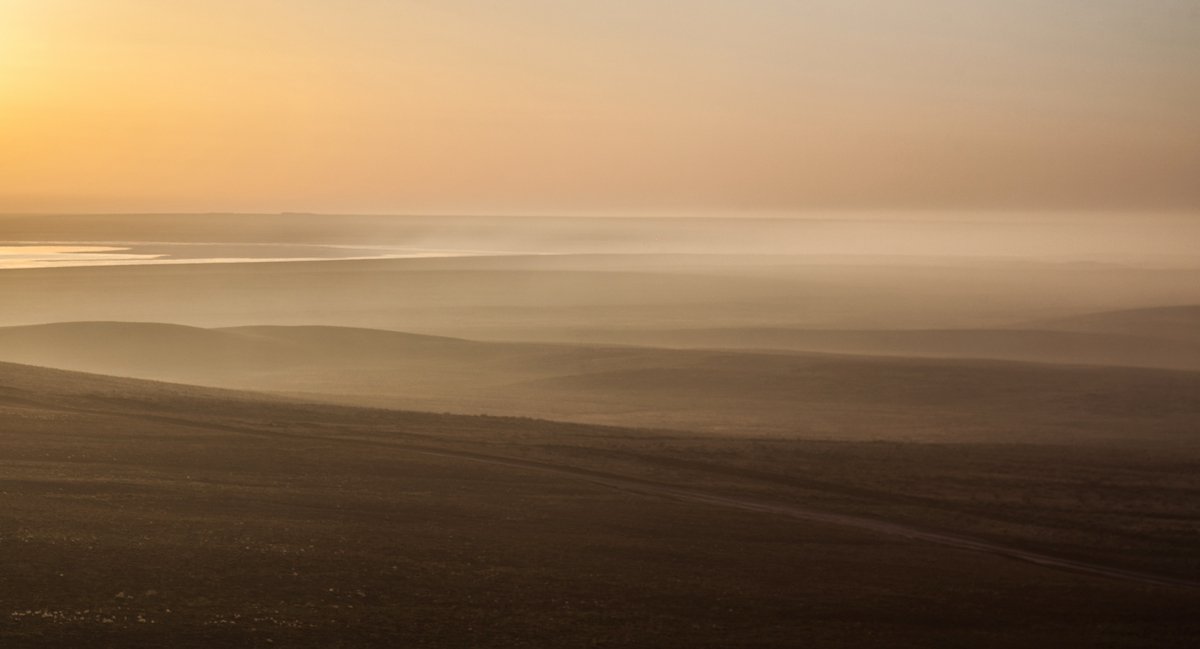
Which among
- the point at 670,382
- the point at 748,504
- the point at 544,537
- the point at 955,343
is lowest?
the point at 544,537

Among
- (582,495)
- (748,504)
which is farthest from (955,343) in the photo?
(582,495)

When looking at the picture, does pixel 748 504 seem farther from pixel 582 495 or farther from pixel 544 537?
pixel 544 537

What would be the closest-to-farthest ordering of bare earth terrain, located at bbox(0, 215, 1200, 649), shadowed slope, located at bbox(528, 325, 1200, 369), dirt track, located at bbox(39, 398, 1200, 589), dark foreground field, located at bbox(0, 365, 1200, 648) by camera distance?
dark foreground field, located at bbox(0, 365, 1200, 648) → bare earth terrain, located at bbox(0, 215, 1200, 649) → dirt track, located at bbox(39, 398, 1200, 589) → shadowed slope, located at bbox(528, 325, 1200, 369)

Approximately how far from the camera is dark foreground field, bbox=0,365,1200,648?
10344 millimetres

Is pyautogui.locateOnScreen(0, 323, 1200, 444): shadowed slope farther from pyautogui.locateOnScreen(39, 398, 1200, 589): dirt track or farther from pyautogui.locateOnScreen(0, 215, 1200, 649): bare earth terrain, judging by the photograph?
pyautogui.locateOnScreen(39, 398, 1200, 589): dirt track

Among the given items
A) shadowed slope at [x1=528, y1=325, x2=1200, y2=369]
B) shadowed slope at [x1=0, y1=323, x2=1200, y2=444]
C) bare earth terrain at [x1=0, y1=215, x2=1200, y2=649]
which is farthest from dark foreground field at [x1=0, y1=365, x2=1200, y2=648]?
shadowed slope at [x1=528, y1=325, x2=1200, y2=369]

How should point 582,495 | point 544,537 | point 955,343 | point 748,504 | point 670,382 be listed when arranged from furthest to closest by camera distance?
point 955,343 → point 670,382 → point 748,504 → point 582,495 → point 544,537

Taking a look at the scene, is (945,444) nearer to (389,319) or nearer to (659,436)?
(659,436)

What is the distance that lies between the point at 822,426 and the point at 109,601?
15673 mm

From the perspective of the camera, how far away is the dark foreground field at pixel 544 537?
10344mm

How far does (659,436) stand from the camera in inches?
781

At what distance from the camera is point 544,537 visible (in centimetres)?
1319

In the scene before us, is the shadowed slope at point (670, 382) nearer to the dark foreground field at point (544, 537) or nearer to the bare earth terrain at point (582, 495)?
the bare earth terrain at point (582, 495)

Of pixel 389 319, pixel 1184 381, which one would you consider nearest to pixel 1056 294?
pixel 389 319
